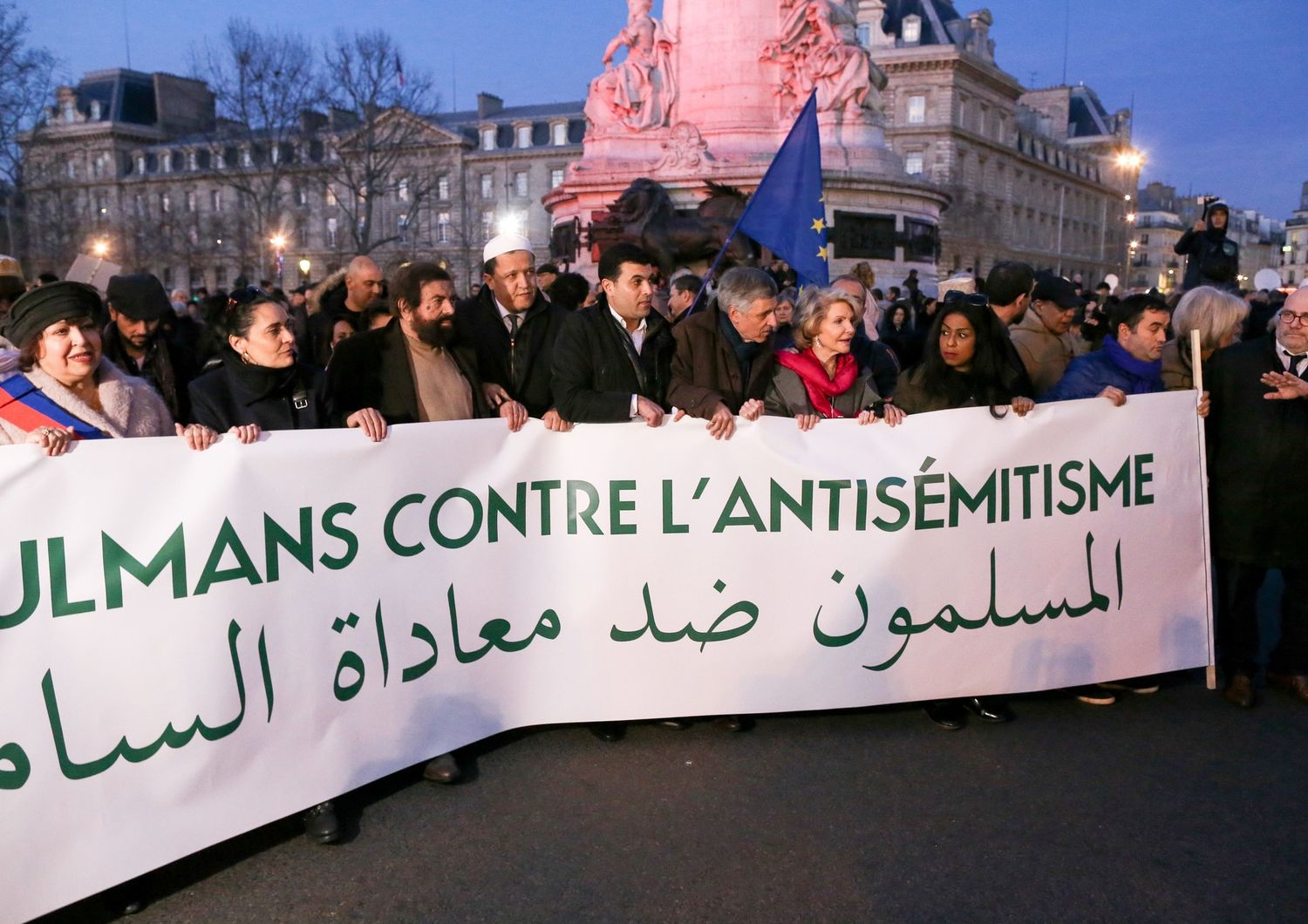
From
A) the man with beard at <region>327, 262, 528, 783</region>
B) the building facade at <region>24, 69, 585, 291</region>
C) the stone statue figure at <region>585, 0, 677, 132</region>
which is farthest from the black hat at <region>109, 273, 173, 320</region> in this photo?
the building facade at <region>24, 69, 585, 291</region>

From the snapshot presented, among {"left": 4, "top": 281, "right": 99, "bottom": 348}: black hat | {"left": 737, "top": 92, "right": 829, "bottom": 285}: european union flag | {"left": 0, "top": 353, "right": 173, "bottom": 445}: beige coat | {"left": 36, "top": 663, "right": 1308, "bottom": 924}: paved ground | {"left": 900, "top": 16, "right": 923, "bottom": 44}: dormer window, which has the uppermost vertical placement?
{"left": 900, "top": 16, "right": 923, "bottom": 44}: dormer window

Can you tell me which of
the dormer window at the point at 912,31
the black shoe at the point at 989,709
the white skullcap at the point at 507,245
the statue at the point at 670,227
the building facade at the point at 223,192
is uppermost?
the dormer window at the point at 912,31

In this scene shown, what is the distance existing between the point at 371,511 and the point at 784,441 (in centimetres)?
151

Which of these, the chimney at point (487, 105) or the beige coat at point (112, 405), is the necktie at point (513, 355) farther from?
the chimney at point (487, 105)

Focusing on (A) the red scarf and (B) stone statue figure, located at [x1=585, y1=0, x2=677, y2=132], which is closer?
(A) the red scarf

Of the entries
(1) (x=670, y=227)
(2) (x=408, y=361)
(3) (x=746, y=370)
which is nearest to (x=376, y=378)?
(2) (x=408, y=361)

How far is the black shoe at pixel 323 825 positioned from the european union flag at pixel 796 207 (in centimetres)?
363

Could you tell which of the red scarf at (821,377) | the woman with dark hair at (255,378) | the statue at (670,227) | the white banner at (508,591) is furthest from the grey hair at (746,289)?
the statue at (670,227)

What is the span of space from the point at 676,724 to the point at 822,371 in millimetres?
1514

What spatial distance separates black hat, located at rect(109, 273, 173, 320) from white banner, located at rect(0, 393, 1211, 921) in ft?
6.08

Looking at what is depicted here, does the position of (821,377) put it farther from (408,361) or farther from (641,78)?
(641,78)

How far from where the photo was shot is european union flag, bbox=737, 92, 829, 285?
5.82 m

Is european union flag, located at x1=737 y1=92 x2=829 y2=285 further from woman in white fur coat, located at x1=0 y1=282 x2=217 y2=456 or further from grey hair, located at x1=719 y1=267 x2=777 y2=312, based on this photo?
woman in white fur coat, located at x1=0 y1=282 x2=217 y2=456

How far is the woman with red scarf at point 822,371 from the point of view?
4344 mm
